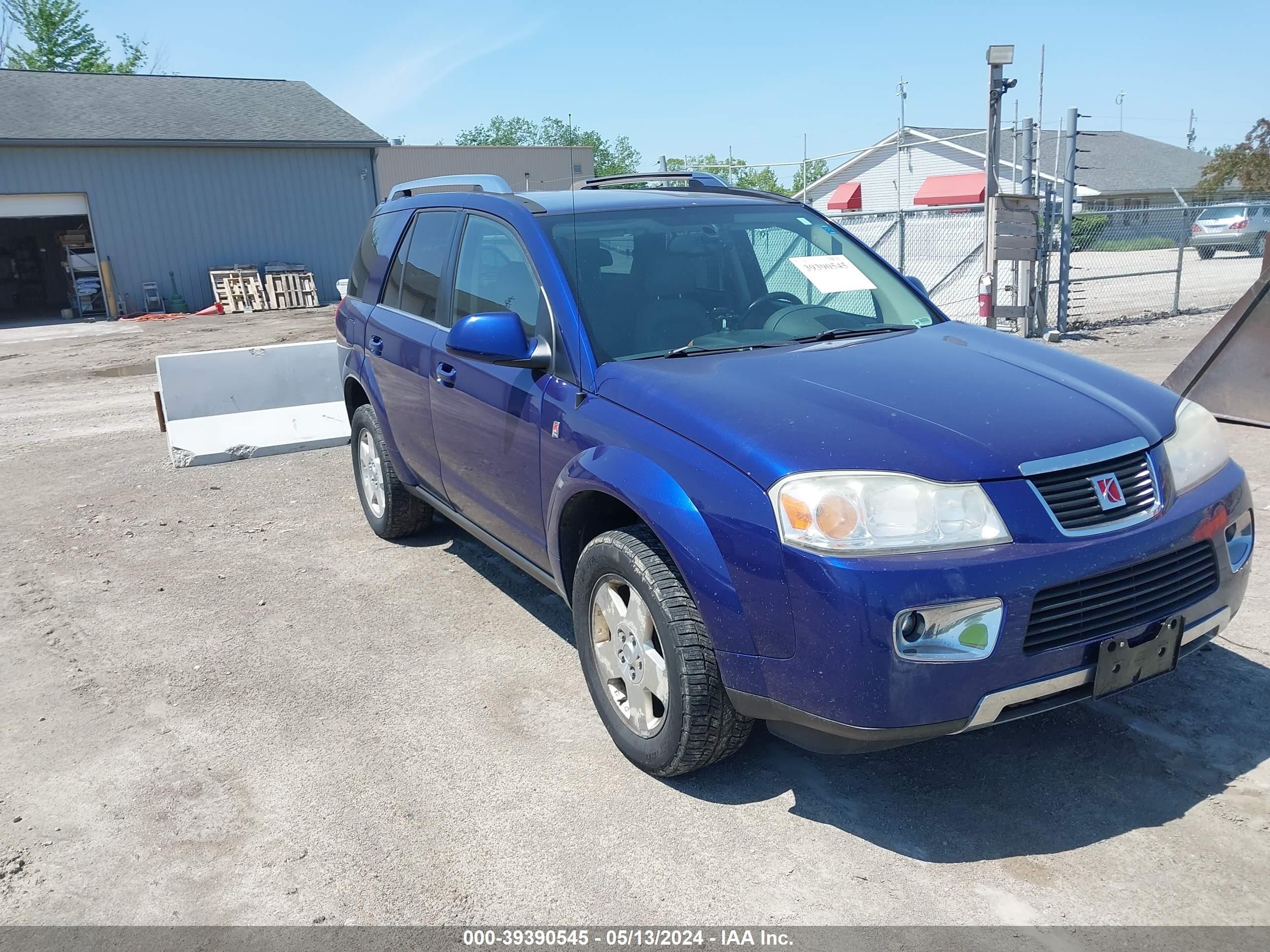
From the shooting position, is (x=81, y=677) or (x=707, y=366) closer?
(x=707, y=366)

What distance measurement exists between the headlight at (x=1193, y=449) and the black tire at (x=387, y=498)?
12.6ft

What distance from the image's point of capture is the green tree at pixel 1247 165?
45031mm

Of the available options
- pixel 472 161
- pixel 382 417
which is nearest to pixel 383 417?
pixel 382 417

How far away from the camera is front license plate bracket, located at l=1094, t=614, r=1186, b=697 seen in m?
2.88

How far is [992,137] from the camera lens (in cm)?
1187

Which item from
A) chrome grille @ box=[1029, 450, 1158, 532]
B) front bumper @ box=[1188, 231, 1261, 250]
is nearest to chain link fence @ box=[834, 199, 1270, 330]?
front bumper @ box=[1188, 231, 1261, 250]

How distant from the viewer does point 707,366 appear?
11.7 ft

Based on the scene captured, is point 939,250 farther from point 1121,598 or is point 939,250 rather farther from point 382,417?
point 1121,598

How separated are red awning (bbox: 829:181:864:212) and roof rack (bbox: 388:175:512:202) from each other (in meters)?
42.8

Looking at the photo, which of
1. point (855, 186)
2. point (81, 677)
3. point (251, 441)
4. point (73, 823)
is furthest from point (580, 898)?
point (855, 186)

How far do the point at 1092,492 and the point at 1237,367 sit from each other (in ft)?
18.0

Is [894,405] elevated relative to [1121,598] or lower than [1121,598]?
elevated

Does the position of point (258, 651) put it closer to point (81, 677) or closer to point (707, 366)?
point (81, 677)

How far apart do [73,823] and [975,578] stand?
303 cm
